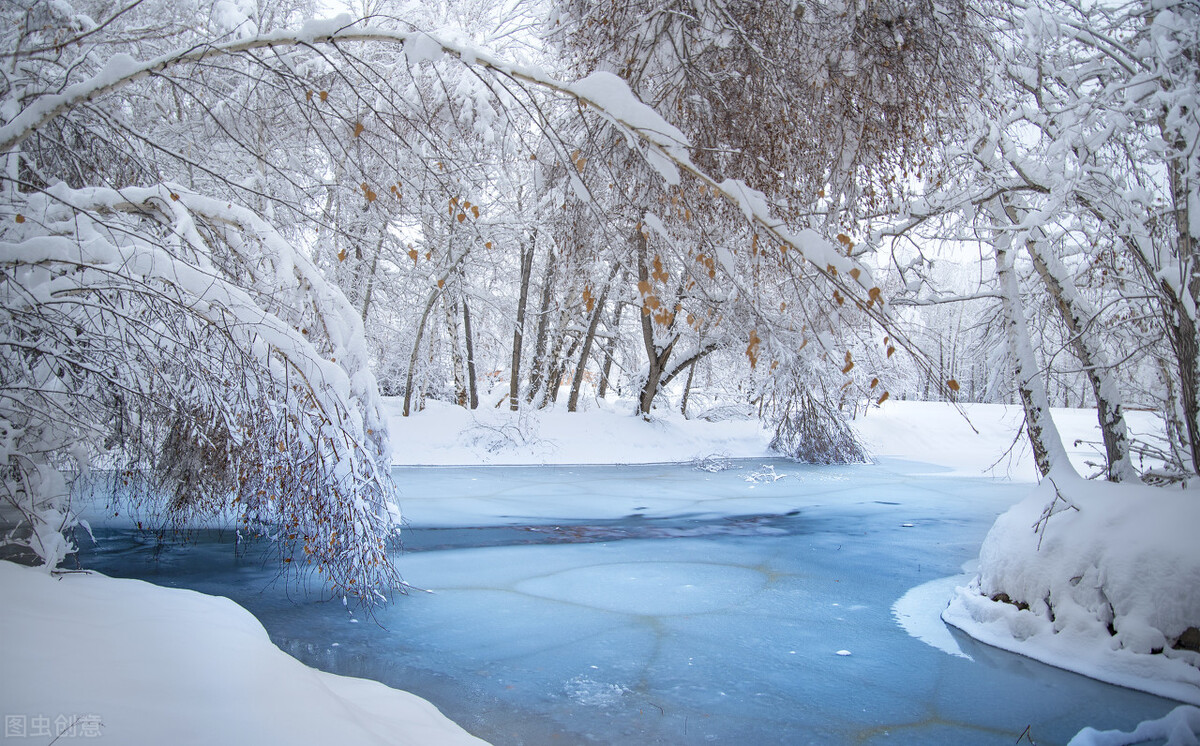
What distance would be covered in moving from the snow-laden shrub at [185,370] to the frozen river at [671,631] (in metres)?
0.78

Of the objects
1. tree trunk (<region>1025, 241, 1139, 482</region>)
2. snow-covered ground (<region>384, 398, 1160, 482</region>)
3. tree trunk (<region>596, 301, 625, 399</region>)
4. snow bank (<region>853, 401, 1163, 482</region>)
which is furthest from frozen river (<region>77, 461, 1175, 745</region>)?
tree trunk (<region>596, 301, 625, 399</region>)

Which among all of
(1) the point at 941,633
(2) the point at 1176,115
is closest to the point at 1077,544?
(1) the point at 941,633

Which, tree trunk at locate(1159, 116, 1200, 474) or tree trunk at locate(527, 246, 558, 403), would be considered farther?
tree trunk at locate(527, 246, 558, 403)

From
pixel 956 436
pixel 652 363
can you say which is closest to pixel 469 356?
pixel 652 363

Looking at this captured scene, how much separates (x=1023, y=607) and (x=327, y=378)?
5.22 metres

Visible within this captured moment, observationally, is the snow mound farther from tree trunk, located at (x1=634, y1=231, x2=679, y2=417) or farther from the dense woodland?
tree trunk, located at (x1=634, y1=231, x2=679, y2=417)

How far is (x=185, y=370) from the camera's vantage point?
3836 millimetres

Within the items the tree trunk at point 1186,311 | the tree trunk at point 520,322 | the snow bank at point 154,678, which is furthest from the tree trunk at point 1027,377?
the tree trunk at point 520,322

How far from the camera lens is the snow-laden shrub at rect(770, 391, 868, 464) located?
1655cm

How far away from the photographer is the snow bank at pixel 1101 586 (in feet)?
14.9

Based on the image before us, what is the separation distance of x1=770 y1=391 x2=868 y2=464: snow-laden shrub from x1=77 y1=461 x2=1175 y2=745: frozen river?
6270mm

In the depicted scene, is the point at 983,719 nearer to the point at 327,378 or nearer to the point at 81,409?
the point at 327,378

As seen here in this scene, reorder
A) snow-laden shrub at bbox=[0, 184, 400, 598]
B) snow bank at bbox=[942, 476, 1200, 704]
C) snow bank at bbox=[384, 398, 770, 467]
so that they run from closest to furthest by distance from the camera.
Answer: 1. snow-laden shrub at bbox=[0, 184, 400, 598]
2. snow bank at bbox=[942, 476, 1200, 704]
3. snow bank at bbox=[384, 398, 770, 467]

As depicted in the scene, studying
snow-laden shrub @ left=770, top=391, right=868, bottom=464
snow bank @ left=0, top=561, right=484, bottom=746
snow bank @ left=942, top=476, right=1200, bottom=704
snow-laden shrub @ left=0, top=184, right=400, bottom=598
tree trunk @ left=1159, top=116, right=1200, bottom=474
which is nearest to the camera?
snow bank @ left=0, top=561, right=484, bottom=746
